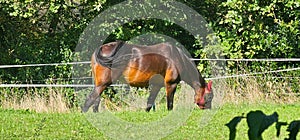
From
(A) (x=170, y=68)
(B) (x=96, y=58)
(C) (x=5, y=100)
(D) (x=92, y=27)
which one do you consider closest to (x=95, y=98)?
(B) (x=96, y=58)

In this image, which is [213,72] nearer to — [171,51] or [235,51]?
[235,51]

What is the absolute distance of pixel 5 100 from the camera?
12.9 m

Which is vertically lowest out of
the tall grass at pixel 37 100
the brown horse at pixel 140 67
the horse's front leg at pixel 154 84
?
the tall grass at pixel 37 100

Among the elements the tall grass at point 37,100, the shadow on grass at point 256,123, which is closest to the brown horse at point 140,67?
the tall grass at point 37,100

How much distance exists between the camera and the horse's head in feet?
35.7

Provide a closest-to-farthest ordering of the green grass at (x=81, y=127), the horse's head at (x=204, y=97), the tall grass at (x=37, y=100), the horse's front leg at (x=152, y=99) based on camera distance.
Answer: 1. the green grass at (x=81, y=127)
2. the horse's front leg at (x=152, y=99)
3. the horse's head at (x=204, y=97)
4. the tall grass at (x=37, y=100)

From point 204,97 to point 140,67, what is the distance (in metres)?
1.30

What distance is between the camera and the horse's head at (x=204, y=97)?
35.7 feet

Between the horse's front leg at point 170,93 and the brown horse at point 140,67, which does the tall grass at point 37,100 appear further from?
the horse's front leg at point 170,93

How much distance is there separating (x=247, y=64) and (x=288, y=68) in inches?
38.3

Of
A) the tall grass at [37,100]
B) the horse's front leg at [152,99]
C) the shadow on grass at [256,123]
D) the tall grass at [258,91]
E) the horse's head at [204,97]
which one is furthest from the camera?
the tall grass at [258,91]

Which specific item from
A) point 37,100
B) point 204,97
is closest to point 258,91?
point 204,97

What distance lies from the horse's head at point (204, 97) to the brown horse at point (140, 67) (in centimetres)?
2

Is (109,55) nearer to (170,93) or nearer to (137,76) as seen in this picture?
(137,76)
